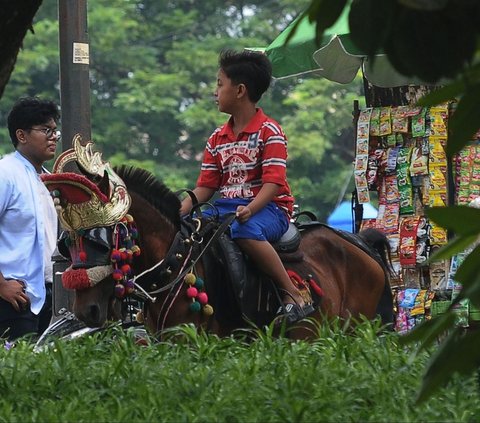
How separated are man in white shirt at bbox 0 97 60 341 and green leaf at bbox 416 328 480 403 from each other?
5.40 metres

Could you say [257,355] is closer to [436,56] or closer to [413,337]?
[413,337]

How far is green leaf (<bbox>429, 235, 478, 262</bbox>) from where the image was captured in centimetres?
408

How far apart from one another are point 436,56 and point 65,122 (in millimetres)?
6839

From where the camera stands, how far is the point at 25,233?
944cm

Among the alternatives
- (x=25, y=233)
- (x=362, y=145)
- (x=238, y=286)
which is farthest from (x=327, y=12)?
(x=362, y=145)

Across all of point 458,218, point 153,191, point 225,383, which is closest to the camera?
point 458,218

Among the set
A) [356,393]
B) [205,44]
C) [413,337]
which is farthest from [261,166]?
[205,44]

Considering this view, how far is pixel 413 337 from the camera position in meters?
4.22

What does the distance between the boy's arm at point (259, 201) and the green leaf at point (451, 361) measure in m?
4.45

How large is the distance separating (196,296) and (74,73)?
8.13 ft

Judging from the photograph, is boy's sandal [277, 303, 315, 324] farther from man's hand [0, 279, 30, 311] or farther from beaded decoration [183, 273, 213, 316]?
man's hand [0, 279, 30, 311]

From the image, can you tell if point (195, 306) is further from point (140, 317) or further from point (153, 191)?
point (153, 191)


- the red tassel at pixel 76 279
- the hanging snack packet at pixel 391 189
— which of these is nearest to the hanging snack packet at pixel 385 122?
the hanging snack packet at pixel 391 189

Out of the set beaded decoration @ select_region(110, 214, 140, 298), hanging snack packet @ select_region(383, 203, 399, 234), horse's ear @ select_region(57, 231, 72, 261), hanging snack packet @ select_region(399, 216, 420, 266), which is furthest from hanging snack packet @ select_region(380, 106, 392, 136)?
horse's ear @ select_region(57, 231, 72, 261)
